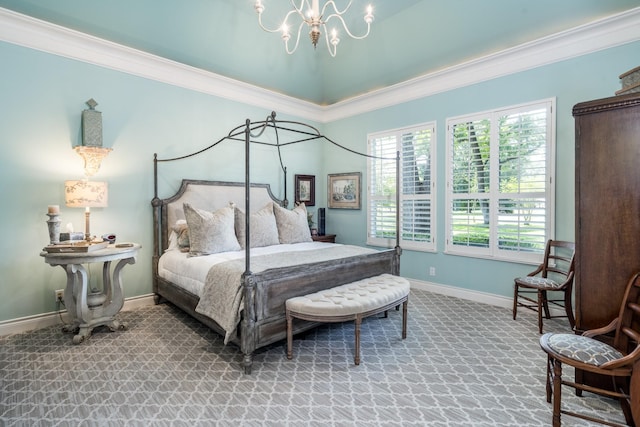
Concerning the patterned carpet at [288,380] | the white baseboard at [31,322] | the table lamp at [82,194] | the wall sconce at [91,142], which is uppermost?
the wall sconce at [91,142]

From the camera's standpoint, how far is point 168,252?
12.5 ft

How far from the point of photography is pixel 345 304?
2.52 metres

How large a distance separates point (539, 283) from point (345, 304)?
85.6 inches

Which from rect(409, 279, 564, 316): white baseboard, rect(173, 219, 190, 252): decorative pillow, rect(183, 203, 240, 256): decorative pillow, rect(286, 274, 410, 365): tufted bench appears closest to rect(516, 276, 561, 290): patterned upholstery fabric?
rect(409, 279, 564, 316): white baseboard

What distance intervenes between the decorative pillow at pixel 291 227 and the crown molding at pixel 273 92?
76.5 inches

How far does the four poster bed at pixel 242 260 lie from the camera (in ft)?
8.18

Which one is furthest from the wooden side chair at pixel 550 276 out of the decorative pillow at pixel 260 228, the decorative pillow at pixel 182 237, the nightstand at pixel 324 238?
the decorative pillow at pixel 182 237

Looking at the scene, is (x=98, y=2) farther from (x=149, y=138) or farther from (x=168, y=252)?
(x=168, y=252)

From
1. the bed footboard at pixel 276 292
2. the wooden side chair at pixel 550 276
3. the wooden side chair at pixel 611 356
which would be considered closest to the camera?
the wooden side chair at pixel 611 356

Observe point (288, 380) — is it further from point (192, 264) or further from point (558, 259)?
point (558, 259)

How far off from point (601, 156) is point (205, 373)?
10.4ft

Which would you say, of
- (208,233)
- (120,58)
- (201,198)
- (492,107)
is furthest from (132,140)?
(492,107)

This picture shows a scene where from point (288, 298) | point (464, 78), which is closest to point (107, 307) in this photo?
point (288, 298)

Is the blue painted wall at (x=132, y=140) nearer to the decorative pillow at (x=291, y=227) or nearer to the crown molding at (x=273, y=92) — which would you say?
the crown molding at (x=273, y=92)
